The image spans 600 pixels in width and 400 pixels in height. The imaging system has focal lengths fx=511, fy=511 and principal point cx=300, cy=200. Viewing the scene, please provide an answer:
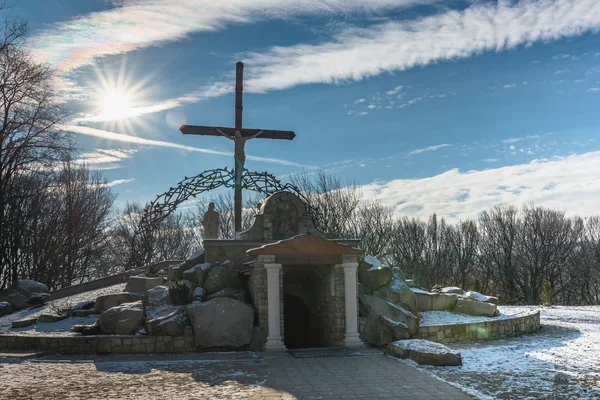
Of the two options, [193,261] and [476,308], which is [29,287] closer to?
[193,261]

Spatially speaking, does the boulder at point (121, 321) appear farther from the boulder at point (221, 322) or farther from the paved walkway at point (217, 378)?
the boulder at point (221, 322)

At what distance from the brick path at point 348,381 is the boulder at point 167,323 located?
269 cm

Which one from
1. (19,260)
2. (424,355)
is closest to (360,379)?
(424,355)

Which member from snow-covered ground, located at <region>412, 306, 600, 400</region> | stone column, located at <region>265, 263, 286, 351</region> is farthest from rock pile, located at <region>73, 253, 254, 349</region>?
snow-covered ground, located at <region>412, 306, 600, 400</region>

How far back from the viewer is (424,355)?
11.3 metres

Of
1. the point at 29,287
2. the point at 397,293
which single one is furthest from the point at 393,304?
the point at 29,287

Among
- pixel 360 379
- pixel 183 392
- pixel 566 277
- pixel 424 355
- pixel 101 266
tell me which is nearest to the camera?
pixel 183 392

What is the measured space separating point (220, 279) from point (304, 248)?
286 centimetres

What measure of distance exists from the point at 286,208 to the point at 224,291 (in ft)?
12.2

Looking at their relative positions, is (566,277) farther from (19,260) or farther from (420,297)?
(19,260)

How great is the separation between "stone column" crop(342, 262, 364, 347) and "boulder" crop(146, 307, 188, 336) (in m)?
4.35

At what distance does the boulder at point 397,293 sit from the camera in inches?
634

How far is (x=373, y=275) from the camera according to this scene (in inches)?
644

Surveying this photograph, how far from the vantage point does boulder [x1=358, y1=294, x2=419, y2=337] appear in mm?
14352
